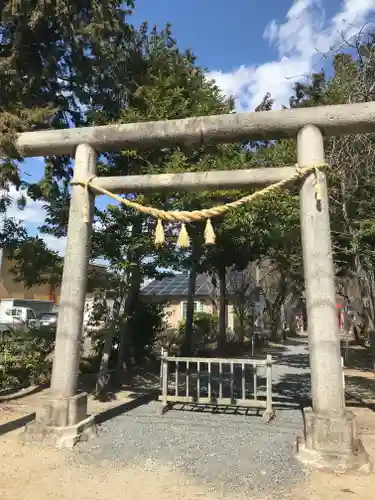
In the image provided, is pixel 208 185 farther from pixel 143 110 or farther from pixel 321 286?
Answer: pixel 143 110

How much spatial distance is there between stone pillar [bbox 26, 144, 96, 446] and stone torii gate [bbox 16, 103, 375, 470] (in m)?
0.01

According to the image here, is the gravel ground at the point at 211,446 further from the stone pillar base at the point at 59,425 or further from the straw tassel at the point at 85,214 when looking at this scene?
the straw tassel at the point at 85,214

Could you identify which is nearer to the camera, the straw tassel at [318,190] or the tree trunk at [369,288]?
the straw tassel at [318,190]

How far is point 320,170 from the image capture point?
496 cm

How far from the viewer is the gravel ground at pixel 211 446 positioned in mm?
4066

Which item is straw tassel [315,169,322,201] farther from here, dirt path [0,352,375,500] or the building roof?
the building roof

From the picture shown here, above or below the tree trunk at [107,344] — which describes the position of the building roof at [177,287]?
above

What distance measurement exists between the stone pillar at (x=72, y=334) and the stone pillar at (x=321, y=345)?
2805 millimetres

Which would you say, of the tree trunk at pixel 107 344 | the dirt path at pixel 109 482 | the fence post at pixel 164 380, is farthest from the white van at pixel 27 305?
the dirt path at pixel 109 482

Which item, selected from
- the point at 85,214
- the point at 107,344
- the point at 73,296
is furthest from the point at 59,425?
the point at 107,344

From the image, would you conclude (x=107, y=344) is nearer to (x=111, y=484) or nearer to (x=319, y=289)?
(x=111, y=484)

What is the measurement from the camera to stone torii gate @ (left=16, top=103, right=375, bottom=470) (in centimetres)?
444

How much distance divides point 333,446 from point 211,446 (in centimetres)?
155

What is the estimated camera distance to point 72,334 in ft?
17.2
